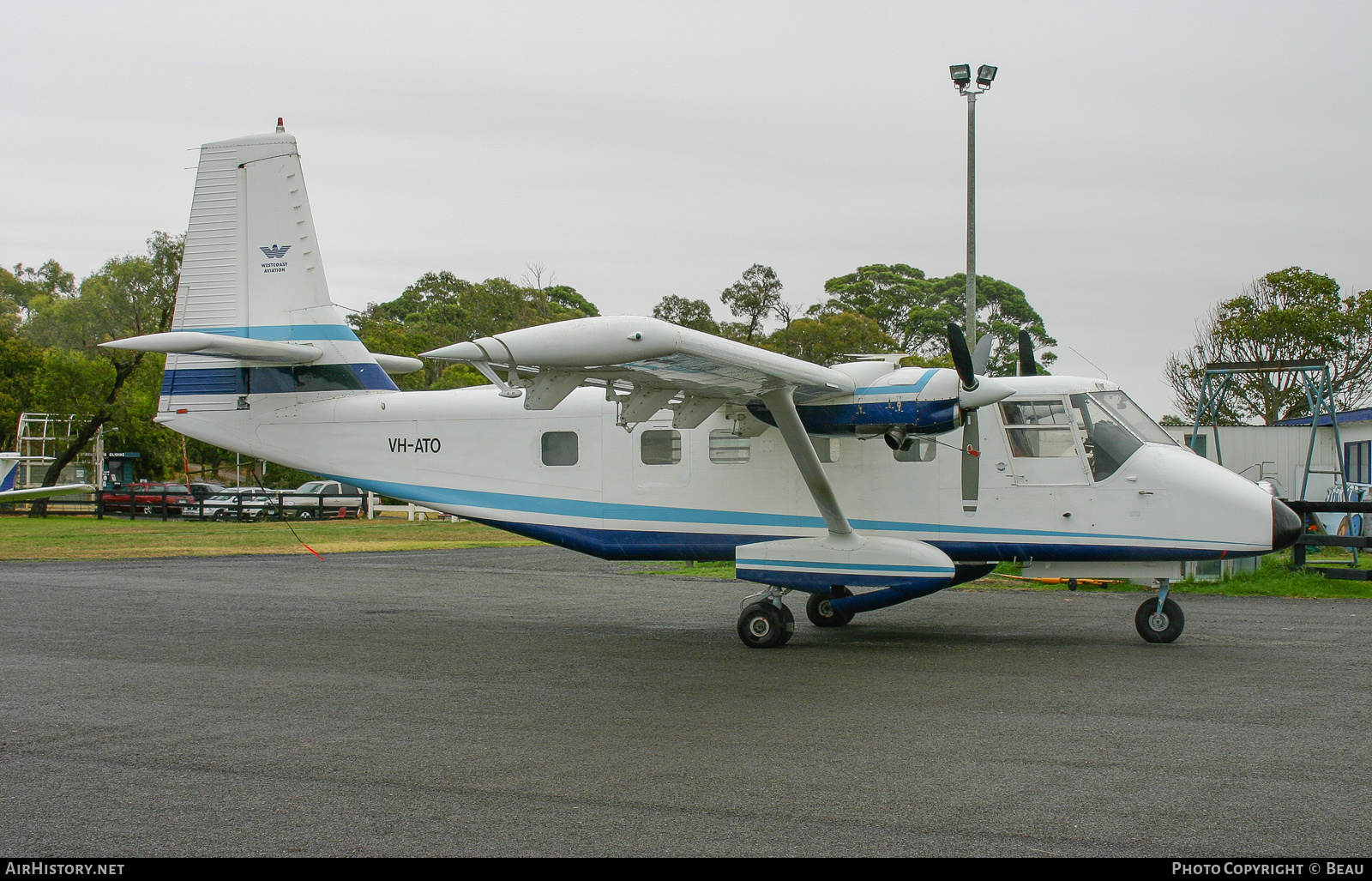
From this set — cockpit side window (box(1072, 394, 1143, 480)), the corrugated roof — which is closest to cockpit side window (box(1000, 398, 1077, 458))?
cockpit side window (box(1072, 394, 1143, 480))

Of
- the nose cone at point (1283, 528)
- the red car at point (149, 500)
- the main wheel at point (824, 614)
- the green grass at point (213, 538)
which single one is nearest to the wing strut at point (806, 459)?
the main wheel at point (824, 614)

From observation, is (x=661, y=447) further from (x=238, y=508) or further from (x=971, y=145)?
(x=238, y=508)

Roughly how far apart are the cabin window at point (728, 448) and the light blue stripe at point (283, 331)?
15.4ft

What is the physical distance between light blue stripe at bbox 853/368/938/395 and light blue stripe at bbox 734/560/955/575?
1.74 metres

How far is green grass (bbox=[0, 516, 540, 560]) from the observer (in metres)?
24.9

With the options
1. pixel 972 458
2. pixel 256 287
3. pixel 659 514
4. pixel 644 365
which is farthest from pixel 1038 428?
pixel 256 287

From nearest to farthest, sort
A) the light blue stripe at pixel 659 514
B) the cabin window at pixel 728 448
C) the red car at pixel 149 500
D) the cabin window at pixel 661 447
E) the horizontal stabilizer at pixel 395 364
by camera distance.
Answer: the light blue stripe at pixel 659 514, the cabin window at pixel 728 448, the cabin window at pixel 661 447, the horizontal stabilizer at pixel 395 364, the red car at pixel 149 500

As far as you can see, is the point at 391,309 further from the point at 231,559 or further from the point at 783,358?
the point at 783,358

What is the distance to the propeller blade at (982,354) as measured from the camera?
10.7m

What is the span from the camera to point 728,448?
11.6m

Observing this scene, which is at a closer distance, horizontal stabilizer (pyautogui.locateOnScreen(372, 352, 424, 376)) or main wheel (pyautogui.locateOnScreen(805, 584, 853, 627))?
main wheel (pyautogui.locateOnScreen(805, 584, 853, 627))

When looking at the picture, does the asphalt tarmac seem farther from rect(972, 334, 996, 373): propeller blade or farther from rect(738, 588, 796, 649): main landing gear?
rect(972, 334, 996, 373): propeller blade

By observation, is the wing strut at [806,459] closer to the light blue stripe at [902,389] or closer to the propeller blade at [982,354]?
the light blue stripe at [902,389]

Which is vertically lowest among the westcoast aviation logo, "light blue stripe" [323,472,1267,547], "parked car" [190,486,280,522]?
"parked car" [190,486,280,522]
